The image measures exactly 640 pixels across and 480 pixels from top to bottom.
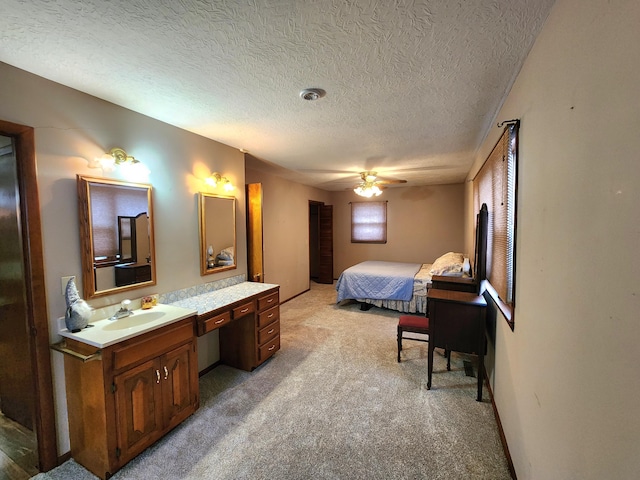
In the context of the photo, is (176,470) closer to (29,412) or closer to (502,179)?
(29,412)

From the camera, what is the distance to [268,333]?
300 centimetres

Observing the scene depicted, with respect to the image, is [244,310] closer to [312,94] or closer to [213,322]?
[213,322]

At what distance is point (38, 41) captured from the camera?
1374 millimetres

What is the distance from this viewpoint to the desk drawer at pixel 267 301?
2881mm

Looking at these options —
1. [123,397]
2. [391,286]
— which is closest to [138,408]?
[123,397]

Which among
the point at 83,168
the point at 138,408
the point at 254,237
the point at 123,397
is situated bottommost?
the point at 138,408

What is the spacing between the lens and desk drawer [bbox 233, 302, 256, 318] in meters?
2.56

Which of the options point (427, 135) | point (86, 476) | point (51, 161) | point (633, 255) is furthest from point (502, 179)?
point (86, 476)

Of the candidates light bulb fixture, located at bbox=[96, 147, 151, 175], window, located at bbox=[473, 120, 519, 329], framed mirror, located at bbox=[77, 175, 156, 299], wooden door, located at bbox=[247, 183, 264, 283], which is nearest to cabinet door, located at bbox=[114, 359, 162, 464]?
framed mirror, located at bbox=[77, 175, 156, 299]

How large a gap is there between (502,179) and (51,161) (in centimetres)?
312

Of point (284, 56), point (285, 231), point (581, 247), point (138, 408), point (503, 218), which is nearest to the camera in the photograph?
point (581, 247)

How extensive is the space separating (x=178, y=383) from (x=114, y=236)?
4.00 ft

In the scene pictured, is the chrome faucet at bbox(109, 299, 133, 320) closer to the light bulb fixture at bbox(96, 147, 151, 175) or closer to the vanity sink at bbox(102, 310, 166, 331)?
the vanity sink at bbox(102, 310, 166, 331)

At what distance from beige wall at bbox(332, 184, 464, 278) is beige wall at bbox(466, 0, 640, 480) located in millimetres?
5071
